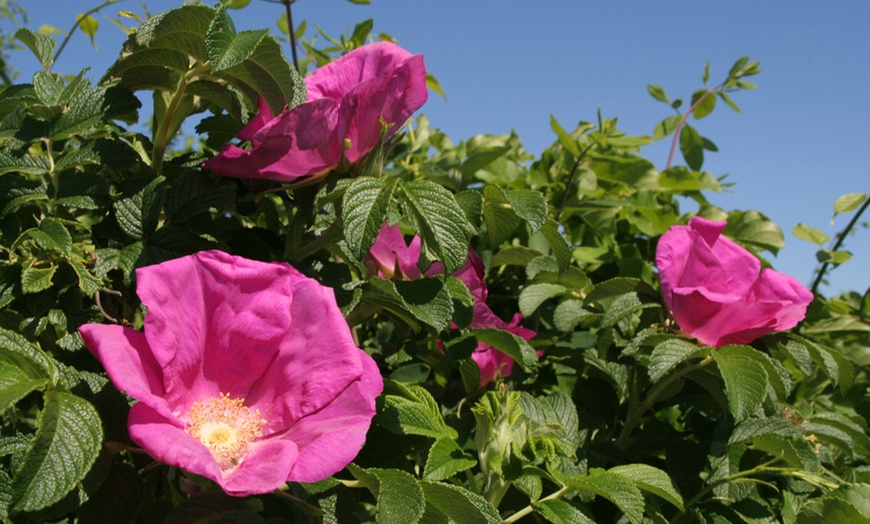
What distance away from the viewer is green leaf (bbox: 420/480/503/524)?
0.91 meters

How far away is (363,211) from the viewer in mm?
949

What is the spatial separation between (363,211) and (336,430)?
0.25 meters

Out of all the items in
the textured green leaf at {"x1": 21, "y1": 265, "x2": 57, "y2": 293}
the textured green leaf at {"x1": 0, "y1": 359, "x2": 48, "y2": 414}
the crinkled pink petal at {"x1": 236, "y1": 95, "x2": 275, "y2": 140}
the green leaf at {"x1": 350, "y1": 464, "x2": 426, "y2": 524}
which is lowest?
the green leaf at {"x1": 350, "y1": 464, "x2": 426, "y2": 524}

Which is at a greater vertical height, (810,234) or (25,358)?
(810,234)

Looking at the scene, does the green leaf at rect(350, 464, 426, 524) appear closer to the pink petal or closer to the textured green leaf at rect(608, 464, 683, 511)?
the pink petal

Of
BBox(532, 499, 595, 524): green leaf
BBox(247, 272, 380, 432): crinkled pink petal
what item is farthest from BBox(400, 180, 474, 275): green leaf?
BBox(532, 499, 595, 524): green leaf

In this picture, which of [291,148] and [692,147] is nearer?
[291,148]

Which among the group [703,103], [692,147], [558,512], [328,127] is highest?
[703,103]

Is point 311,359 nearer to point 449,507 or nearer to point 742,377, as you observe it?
point 449,507

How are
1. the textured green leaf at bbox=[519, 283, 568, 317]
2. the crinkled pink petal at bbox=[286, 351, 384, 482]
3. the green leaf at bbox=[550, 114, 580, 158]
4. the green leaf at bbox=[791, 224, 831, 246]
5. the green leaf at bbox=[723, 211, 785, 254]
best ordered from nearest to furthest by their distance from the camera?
1. the crinkled pink petal at bbox=[286, 351, 384, 482]
2. the textured green leaf at bbox=[519, 283, 568, 317]
3. the green leaf at bbox=[550, 114, 580, 158]
4. the green leaf at bbox=[723, 211, 785, 254]
5. the green leaf at bbox=[791, 224, 831, 246]

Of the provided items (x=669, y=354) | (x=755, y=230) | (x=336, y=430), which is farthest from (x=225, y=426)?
(x=755, y=230)

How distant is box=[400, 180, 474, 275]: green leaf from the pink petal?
0.53 ft

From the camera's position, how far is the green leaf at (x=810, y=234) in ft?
7.72

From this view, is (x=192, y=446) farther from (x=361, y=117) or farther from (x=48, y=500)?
(x=361, y=117)
